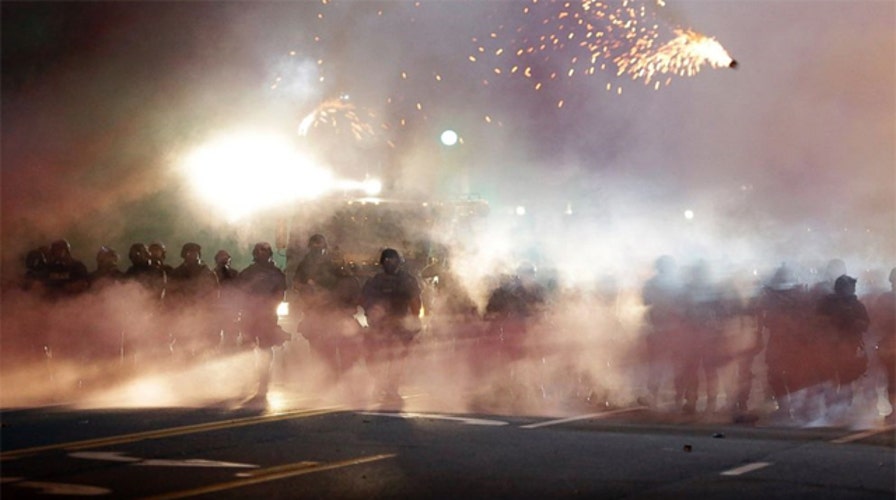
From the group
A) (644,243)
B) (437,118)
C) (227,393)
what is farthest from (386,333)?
(437,118)

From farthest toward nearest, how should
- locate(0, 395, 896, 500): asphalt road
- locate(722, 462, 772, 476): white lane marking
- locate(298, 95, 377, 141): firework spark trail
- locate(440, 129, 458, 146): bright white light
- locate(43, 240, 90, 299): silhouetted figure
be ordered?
1. locate(440, 129, 458, 146): bright white light
2. locate(298, 95, 377, 141): firework spark trail
3. locate(43, 240, 90, 299): silhouetted figure
4. locate(722, 462, 772, 476): white lane marking
5. locate(0, 395, 896, 500): asphalt road

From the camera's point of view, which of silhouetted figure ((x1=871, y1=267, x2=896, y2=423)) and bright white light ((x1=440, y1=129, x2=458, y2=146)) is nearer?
silhouetted figure ((x1=871, y1=267, x2=896, y2=423))

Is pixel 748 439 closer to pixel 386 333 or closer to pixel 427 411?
pixel 427 411

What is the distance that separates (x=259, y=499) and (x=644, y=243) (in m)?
16.4

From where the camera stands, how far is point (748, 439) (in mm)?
8586

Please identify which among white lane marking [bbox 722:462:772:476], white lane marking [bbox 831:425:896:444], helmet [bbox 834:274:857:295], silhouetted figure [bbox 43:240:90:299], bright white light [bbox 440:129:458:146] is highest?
bright white light [bbox 440:129:458:146]

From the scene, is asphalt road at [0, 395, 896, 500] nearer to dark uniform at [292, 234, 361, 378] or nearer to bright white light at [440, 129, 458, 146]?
dark uniform at [292, 234, 361, 378]

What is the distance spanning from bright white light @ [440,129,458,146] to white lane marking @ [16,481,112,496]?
17762 millimetres

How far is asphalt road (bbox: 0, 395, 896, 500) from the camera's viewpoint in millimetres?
6492

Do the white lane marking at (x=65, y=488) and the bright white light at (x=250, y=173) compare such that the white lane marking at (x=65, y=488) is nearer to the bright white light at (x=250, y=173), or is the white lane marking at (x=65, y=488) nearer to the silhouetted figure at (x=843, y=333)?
the silhouetted figure at (x=843, y=333)

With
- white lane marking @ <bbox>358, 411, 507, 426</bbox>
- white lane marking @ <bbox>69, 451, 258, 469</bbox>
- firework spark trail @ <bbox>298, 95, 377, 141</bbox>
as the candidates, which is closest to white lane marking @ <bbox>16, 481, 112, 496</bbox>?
white lane marking @ <bbox>69, 451, 258, 469</bbox>

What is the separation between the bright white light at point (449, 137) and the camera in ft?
78.4

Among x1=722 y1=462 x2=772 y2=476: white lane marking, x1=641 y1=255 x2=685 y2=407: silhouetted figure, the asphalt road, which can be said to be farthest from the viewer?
x1=641 y1=255 x2=685 y2=407: silhouetted figure

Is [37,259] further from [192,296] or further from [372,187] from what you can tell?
[372,187]
